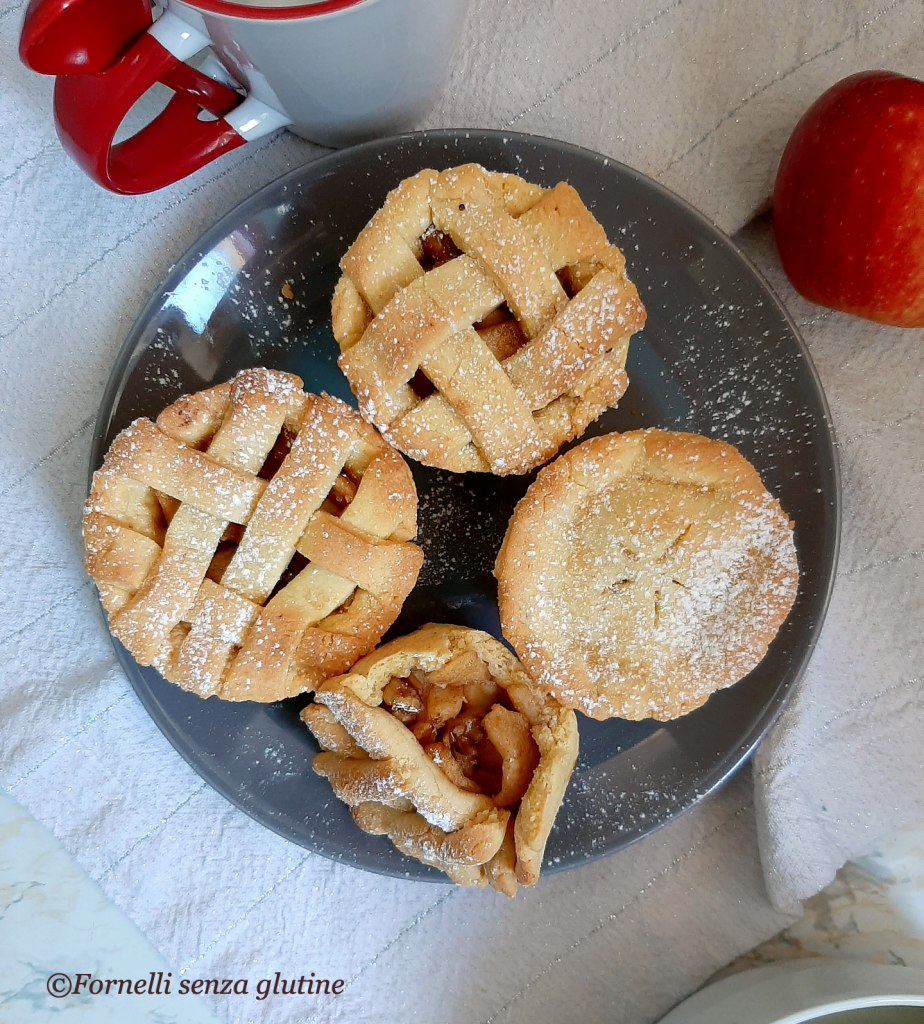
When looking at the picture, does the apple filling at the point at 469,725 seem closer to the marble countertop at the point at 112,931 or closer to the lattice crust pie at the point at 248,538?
the lattice crust pie at the point at 248,538

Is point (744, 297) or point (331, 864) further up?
point (744, 297)

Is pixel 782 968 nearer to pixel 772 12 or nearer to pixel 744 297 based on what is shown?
pixel 744 297

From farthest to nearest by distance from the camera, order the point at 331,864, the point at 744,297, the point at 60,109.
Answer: the point at 331,864 < the point at 744,297 < the point at 60,109

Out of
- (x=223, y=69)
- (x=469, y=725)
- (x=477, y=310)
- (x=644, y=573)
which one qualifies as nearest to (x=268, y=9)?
(x=223, y=69)

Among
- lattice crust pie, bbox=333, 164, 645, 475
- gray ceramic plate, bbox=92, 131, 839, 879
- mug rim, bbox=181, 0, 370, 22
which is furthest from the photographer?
gray ceramic plate, bbox=92, 131, 839, 879

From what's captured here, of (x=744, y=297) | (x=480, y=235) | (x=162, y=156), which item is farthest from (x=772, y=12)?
(x=162, y=156)

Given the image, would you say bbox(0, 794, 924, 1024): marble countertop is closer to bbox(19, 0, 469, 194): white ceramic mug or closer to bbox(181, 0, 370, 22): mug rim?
bbox(19, 0, 469, 194): white ceramic mug

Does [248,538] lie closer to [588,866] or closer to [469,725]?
[469,725]

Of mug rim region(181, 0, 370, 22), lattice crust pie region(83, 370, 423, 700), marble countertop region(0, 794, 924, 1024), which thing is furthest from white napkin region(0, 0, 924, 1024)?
mug rim region(181, 0, 370, 22)
